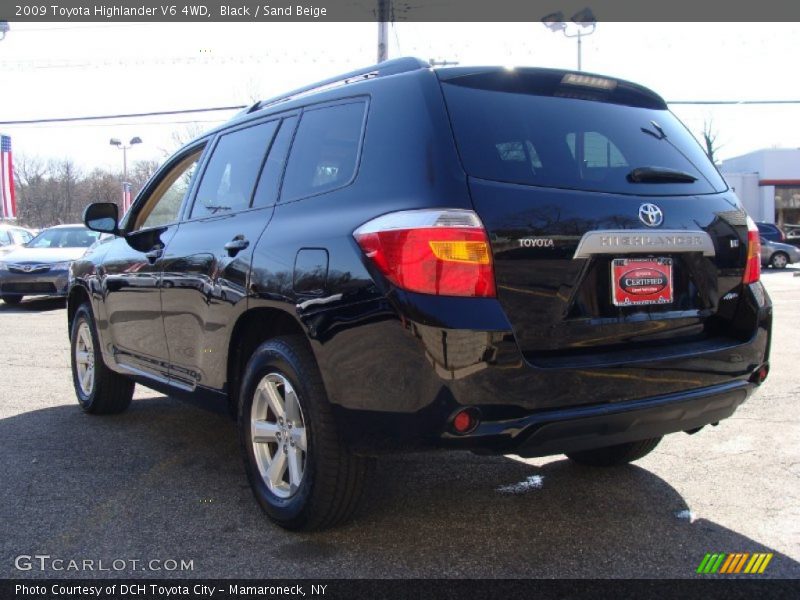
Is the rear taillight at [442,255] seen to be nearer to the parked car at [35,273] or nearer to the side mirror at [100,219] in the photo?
the side mirror at [100,219]

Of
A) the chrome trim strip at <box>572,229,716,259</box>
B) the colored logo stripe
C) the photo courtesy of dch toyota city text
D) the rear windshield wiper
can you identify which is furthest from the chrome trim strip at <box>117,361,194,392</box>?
the colored logo stripe

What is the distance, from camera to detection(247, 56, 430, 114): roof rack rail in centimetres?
312

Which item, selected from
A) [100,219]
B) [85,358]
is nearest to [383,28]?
[85,358]

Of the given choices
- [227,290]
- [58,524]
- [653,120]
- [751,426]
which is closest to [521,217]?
[653,120]

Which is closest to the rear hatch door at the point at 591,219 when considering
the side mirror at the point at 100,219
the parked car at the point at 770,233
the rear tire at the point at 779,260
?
the side mirror at the point at 100,219

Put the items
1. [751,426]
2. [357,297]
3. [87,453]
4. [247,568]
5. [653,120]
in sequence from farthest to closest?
[751,426] → [87,453] → [653,120] → [247,568] → [357,297]

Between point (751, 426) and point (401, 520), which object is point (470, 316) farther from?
point (751, 426)

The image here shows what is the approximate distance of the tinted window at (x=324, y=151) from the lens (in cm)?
317

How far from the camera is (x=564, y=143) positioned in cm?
304

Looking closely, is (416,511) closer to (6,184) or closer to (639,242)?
(639,242)

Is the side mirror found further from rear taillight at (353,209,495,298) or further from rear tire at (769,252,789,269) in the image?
rear tire at (769,252,789,269)

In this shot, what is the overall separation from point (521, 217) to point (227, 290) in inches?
59.3

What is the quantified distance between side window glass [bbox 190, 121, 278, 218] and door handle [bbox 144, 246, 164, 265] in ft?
0.99

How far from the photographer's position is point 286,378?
3.19 m
